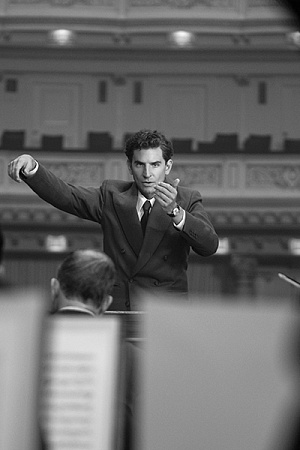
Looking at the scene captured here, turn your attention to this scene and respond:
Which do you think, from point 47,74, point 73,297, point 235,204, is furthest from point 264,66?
point 73,297

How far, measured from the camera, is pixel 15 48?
1970cm

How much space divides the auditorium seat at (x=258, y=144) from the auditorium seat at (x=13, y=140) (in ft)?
14.7

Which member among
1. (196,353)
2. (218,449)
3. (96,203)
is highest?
(96,203)

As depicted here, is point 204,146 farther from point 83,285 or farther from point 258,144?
point 83,285

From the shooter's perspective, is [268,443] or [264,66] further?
[264,66]

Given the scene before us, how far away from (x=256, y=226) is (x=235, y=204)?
59 centimetres

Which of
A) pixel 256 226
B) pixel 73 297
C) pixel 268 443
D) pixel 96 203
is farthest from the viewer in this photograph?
pixel 256 226

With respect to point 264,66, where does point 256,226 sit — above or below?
below

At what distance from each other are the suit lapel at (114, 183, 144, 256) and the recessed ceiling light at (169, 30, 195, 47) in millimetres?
14150

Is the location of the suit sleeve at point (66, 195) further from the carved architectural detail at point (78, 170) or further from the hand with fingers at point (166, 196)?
the carved architectural detail at point (78, 170)

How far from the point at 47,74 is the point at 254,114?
14.6ft

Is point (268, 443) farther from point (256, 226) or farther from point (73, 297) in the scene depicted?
point (256, 226)

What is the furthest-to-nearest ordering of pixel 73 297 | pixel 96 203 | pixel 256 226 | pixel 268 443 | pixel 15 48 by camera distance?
pixel 15 48 → pixel 256 226 → pixel 96 203 → pixel 73 297 → pixel 268 443

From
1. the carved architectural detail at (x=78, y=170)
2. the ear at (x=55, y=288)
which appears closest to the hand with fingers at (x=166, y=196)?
the ear at (x=55, y=288)
